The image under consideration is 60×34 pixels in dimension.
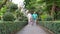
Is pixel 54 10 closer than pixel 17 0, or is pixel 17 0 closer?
pixel 54 10

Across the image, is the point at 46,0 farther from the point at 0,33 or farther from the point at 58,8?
the point at 0,33

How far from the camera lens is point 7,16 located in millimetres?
14656

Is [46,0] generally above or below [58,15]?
above

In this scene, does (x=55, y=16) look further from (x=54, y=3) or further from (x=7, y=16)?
(x=7, y=16)

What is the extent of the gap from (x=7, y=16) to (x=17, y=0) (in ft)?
86.4

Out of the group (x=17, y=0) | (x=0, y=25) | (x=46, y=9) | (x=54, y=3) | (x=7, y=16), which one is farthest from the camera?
(x=17, y=0)

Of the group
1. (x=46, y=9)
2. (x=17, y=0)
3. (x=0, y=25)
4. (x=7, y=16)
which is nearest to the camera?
(x=0, y=25)

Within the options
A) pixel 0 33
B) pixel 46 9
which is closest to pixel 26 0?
pixel 46 9

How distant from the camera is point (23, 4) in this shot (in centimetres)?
4097

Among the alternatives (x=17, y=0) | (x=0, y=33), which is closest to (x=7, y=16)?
(x=0, y=33)

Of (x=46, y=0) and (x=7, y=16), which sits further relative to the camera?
(x=46, y=0)

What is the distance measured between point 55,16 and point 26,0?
65.3 ft

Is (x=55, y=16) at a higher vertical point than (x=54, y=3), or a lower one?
lower

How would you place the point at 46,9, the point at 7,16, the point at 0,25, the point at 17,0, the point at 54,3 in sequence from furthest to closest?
1. the point at 17,0
2. the point at 46,9
3. the point at 54,3
4. the point at 7,16
5. the point at 0,25
